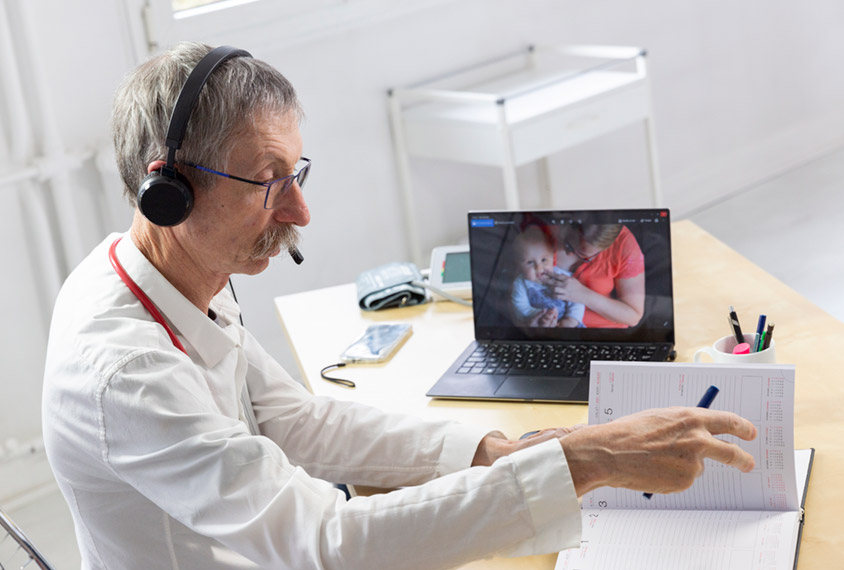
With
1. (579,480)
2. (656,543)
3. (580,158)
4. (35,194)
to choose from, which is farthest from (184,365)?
(580,158)

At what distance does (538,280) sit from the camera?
5.27 ft

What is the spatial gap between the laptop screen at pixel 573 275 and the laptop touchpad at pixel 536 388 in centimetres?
12

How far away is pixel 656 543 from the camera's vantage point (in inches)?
42.7

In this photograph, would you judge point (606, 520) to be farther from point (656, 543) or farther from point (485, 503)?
point (485, 503)

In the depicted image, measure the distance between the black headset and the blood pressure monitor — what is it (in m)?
0.84

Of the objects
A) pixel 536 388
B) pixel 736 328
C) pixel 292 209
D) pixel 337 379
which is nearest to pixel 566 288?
pixel 536 388

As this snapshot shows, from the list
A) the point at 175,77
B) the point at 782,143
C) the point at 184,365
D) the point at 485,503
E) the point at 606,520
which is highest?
the point at 175,77

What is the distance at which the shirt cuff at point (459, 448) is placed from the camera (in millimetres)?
1290

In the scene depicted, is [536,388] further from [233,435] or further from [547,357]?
[233,435]

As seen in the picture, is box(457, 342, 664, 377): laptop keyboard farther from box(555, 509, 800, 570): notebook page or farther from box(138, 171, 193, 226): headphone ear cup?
box(138, 171, 193, 226): headphone ear cup

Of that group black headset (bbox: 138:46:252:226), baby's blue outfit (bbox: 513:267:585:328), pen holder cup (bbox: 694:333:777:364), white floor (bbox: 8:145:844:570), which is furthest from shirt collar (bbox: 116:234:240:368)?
white floor (bbox: 8:145:844:570)

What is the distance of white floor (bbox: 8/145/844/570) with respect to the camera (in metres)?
2.70

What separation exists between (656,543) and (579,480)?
154mm

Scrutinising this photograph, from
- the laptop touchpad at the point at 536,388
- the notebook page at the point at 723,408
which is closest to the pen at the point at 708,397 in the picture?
the notebook page at the point at 723,408
